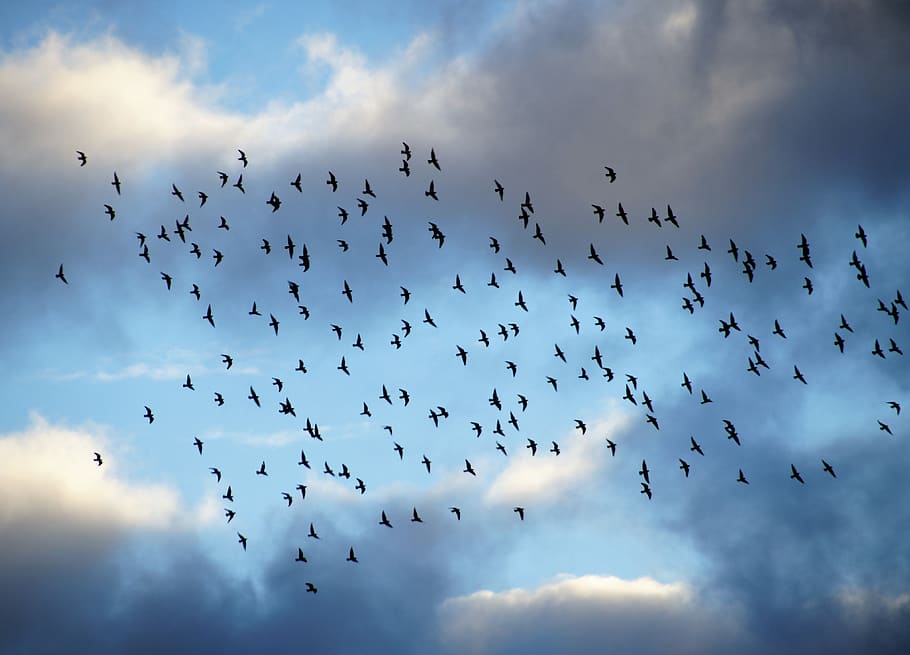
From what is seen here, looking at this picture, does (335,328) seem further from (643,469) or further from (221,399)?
(643,469)

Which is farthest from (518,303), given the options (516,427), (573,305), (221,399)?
(221,399)

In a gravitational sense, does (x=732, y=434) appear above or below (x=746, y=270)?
below

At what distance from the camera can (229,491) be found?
529ft

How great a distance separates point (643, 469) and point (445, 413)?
1084 inches

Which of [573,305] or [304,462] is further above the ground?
[573,305]

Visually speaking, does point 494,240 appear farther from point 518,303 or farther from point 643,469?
point 643,469

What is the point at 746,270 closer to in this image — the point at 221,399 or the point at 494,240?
the point at 494,240

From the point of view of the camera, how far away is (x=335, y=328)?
156 meters

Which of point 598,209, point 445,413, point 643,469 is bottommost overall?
point 643,469

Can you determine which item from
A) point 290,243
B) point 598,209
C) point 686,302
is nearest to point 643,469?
point 686,302

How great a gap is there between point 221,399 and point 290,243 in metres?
25.2

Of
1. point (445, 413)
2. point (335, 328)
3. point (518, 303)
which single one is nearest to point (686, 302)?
point (518, 303)

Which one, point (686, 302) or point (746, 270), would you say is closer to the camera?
point (746, 270)

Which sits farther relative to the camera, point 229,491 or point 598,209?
point 229,491
